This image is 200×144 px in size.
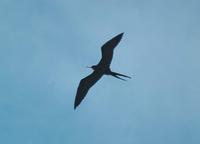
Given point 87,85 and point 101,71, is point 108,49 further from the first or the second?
point 87,85

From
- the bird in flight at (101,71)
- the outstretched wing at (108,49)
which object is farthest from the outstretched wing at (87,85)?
the outstretched wing at (108,49)

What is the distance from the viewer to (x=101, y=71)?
143ft

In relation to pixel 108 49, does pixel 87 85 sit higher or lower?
lower

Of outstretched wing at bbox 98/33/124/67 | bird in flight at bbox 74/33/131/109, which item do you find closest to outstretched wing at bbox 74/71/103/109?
bird in flight at bbox 74/33/131/109

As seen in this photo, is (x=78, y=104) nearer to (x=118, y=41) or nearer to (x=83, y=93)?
(x=83, y=93)

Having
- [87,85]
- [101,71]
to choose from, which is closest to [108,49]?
[101,71]

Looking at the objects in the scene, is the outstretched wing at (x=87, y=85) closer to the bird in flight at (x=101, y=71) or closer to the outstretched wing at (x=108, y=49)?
the bird in flight at (x=101, y=71)

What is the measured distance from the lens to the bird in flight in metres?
42.8

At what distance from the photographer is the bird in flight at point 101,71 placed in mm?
42781

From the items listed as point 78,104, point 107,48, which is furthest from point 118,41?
point 78,104

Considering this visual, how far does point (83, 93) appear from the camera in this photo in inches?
1720

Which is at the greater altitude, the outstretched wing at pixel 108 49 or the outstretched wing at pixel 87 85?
the outstretched wing at pixel 108 49

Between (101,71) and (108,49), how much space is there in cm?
120

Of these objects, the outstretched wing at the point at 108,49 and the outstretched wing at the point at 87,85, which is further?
the outstretched wing at the point at 87,85
